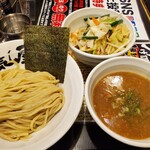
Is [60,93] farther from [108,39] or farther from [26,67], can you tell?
[108,39]

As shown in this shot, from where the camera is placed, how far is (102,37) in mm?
1725

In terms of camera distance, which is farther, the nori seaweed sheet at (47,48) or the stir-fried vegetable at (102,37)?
the stir-fried vegetable at (102,37)

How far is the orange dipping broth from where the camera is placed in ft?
4.10

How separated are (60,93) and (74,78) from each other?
155 millimetres

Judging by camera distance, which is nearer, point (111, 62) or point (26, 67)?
point (111, 62)

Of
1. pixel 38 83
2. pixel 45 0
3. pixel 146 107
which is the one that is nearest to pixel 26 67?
pixel 38 83

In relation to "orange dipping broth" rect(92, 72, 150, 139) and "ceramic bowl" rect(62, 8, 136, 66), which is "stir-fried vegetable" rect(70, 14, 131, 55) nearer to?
"ceramic bowl" rect(62, 8, 136, 66)

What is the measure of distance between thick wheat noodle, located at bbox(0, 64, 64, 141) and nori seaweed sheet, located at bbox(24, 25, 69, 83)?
79 millimetres

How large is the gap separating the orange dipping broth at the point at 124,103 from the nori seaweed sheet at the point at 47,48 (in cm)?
33

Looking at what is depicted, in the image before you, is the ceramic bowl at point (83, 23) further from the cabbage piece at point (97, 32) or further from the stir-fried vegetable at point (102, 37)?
the cabbage piece at point (97, 32)

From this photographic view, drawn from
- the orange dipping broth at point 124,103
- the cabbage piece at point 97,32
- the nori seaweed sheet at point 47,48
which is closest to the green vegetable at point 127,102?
the orange dipping broth at point 124,103

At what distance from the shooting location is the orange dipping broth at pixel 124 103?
4.10ft

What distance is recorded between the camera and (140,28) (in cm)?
220

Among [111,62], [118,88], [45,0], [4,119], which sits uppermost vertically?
[45,0]
